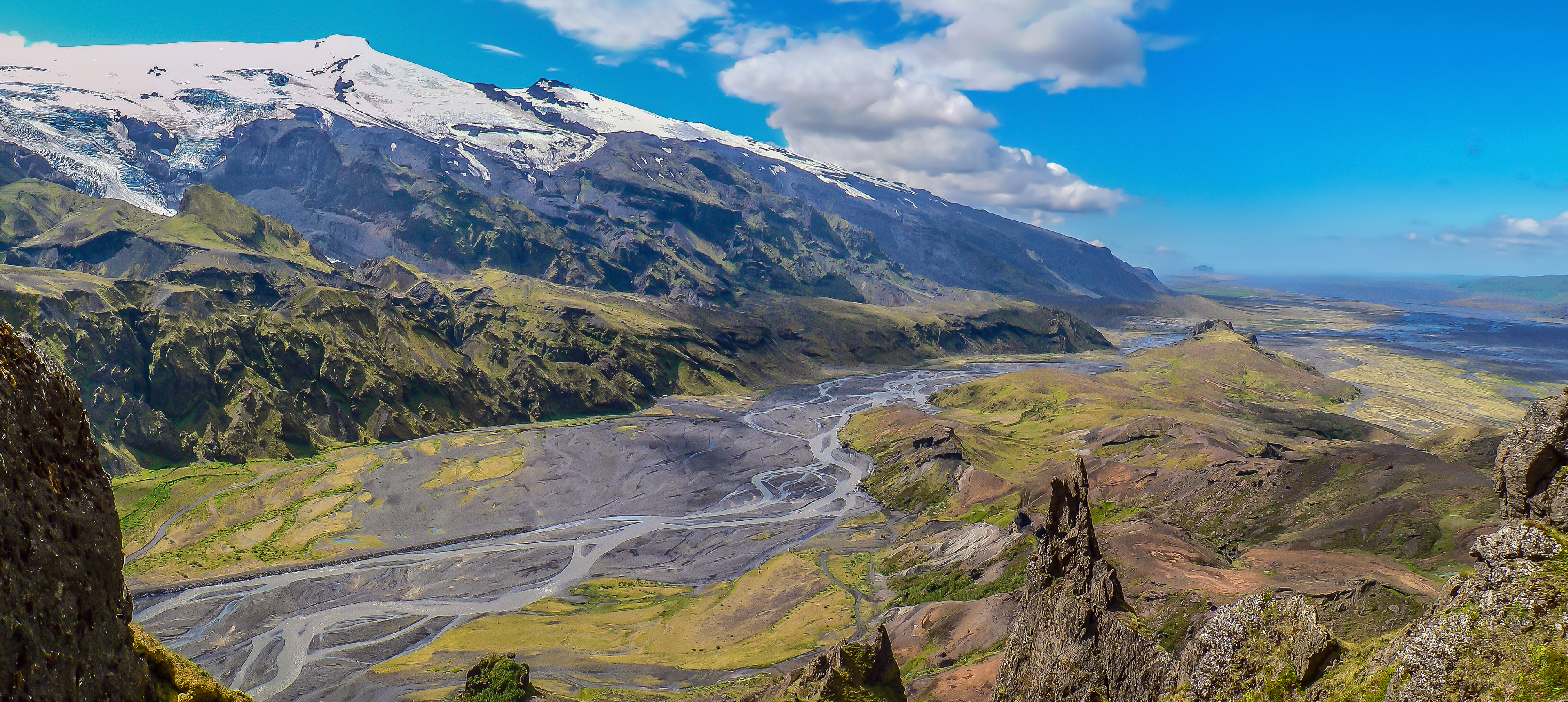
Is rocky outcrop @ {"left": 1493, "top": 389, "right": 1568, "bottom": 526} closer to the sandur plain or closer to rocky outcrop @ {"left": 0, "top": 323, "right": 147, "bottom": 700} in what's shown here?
rocky outcrop @ {"left": 0, "top": 323, "right": 147, "bottom": 700}

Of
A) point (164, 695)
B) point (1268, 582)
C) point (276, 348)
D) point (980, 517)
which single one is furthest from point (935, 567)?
point (276, 348)

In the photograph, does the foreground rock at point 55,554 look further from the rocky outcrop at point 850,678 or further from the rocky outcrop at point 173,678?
the rocky outcrop at point 850,678

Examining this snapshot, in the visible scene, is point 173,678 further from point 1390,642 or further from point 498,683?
point 498,683

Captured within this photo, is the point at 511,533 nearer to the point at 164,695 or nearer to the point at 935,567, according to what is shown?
the point at 935,567

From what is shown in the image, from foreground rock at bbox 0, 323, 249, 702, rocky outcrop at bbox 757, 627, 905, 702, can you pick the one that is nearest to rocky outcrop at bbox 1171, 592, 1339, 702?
foreground rock at bbox 0, 323, 249, 702

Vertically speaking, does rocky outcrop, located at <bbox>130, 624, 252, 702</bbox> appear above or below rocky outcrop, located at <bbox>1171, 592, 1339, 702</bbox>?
above

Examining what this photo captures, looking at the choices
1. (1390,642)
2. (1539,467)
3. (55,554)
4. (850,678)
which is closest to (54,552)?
(55,554)

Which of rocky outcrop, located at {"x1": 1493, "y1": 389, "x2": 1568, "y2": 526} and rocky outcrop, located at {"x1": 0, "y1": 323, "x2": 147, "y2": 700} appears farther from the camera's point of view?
rocky outcrop, located at {"x1": 1493, "y1": 389, "x2": 1568, "y2": 526}

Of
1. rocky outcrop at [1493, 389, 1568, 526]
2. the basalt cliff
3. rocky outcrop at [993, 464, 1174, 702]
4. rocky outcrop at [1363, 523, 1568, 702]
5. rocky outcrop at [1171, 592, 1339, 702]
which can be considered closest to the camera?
rocky outcrop at [1363, 523, 1568, 702]
